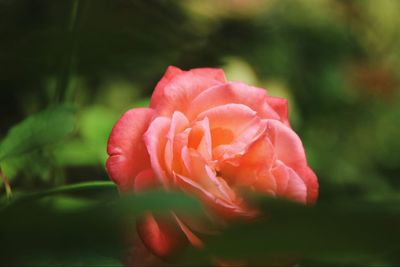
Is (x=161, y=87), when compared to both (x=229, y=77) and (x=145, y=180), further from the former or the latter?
(x=229, y=77)

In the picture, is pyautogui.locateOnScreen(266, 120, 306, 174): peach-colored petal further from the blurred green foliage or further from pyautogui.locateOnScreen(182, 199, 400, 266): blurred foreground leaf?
pyautogui.locateOnScreen(182, 199, 400, 266): blurred foreground leaf

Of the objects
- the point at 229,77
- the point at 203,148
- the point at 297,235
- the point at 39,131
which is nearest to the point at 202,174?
the point at 203,148

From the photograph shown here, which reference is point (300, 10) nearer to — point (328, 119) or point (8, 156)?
point (328, 119)

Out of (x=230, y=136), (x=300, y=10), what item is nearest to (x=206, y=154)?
(x=230, y=136)

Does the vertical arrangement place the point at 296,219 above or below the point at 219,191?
below

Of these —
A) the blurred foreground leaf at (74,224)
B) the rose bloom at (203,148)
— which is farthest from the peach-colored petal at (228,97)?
the blurred foreground leaf at (74,224)

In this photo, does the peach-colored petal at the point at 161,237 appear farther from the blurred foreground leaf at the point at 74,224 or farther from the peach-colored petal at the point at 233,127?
the blurred foreground leaf at the point at 74,224

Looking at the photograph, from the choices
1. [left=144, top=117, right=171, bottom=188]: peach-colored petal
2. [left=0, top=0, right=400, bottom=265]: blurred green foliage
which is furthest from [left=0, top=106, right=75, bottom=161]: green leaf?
[left=144, top=117, right=171, bottom=188]: peach-colored petal
